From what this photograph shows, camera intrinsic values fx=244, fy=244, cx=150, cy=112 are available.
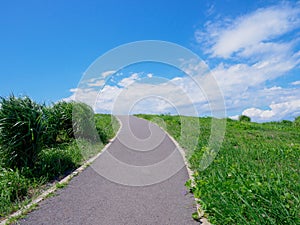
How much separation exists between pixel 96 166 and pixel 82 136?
158 inches

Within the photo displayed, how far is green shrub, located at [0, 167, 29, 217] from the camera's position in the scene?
395 centimetres

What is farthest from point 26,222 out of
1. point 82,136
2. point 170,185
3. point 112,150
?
point 82,136

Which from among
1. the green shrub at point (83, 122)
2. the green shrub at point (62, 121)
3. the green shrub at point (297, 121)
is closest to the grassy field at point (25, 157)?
the green shrub at point (62, 121)

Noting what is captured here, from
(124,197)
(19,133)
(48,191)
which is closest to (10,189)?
(48,191)

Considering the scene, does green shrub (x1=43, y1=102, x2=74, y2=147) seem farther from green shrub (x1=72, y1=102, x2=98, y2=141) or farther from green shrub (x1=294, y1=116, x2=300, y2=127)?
green shrub (x1=294, y1=116, x2=300, y2=127)

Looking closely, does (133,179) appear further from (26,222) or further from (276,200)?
(276,200)

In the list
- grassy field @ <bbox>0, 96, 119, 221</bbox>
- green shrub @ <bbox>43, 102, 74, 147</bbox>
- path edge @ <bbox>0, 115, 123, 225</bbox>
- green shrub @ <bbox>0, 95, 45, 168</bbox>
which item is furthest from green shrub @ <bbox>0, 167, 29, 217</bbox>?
green shrub @ <bbox>43, 102, 74, 147</bbox>

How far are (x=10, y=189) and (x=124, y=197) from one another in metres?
2.05

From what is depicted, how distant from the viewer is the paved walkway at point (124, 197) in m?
3.52

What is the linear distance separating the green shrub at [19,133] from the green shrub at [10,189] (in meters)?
0.62

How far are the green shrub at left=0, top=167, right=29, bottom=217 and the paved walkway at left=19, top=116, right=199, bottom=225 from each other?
0.51m

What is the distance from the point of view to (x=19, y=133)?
220 inches

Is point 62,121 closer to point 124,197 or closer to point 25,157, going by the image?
point 25,157

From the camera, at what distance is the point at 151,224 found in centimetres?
331
